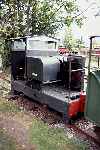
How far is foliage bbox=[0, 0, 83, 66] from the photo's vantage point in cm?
1380


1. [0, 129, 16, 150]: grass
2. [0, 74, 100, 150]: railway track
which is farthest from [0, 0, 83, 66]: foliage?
[0, 129, 16, 150]: grass

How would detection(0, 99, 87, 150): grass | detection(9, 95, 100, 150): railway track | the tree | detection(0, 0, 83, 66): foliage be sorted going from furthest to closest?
1. the tree
2. detection(0, 0, 83, 66): foliage
3. detection(9, 95, 100, 150): railway track
4. detection(0, 99, 87, 150): grass

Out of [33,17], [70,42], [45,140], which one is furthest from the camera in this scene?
[70,42]

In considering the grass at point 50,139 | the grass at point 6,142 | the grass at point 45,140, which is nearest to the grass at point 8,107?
the grass at point 45,140

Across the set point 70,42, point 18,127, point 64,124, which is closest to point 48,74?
point 64,124

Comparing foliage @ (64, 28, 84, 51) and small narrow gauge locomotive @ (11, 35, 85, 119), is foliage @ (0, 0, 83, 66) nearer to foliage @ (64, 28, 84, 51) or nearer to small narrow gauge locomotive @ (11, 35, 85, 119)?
foliage @ (64, 28, 84, 51)

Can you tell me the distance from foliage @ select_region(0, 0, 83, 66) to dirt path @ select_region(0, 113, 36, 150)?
6896 mm

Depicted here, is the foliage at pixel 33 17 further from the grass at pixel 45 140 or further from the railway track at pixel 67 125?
the grass at pixel 45 140

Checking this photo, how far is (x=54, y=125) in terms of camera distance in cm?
693

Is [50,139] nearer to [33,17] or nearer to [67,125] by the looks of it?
[67,125]

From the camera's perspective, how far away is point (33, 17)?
1423 centimetres

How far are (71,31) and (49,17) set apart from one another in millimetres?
2245

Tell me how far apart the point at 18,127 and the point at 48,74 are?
6.00 feet

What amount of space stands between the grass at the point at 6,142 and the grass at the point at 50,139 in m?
0.46
